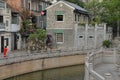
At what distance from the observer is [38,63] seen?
39938 mm

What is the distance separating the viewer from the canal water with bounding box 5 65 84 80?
35.6 m

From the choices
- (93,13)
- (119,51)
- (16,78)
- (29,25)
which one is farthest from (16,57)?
(93,13)

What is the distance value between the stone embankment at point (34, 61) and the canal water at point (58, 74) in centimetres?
64

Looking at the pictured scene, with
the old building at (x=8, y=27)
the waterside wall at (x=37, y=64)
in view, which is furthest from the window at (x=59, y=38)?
the waterside wall at (x=37, y=64)

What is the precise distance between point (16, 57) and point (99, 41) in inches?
1056

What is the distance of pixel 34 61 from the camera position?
39.0 metres

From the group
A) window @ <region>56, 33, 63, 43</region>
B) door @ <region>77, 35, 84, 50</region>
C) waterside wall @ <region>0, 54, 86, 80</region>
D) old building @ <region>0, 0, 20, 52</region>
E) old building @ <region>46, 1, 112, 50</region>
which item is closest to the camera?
waterside wall @ <region>0, 54, 86, 80</region>

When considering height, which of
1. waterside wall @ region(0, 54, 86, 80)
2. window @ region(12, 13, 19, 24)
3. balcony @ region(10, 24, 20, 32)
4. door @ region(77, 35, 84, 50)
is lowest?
waterside wall @ region(0, 54, 86, 80)

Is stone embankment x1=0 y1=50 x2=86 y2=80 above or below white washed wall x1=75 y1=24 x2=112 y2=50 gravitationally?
below

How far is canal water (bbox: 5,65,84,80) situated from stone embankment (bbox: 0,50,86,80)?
64cm

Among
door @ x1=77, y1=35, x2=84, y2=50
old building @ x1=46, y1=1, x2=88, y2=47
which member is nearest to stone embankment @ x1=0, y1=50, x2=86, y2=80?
door @ x1=77, y1=35, x2=84, y2=50

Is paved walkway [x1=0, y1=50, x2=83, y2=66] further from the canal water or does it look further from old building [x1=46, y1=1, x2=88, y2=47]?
old building [x1=46, y1=1, x2=88, y2=47]

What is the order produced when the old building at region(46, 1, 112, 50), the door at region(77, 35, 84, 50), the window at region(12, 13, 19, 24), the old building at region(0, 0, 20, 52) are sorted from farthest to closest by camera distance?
the door at region(77, 35, 84, 50) < the old building at region(46, 1, 112, 50) < the window at region(12, 13, 19, 24) < the old building at region(0, 0, 20, 52)

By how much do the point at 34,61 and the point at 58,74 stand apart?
10.1ft
